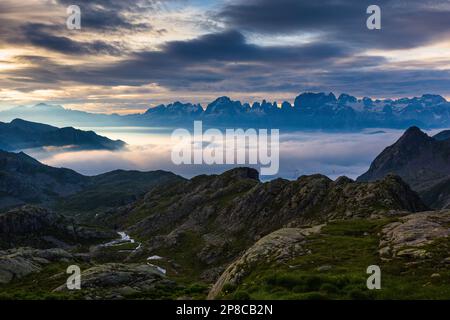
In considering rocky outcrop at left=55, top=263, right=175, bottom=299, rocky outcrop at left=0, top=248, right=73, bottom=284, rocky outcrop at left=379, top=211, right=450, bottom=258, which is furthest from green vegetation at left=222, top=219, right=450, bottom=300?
rocky outcrop at left=0, top=248, right=73, bottom=284

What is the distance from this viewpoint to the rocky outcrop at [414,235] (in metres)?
47.1

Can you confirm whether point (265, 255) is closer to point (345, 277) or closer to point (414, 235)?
point (345, 277)

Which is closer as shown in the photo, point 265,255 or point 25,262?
point 265,255

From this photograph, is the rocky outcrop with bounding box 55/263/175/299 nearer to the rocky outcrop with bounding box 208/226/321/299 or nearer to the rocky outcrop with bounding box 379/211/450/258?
the rocky outcrop with bounding box 208/226/321/299

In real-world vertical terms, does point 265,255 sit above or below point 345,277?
below

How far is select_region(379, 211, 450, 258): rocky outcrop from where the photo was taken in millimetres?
47125

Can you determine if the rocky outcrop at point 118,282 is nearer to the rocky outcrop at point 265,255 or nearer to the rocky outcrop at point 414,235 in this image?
the rocky outcrop at point 265,255

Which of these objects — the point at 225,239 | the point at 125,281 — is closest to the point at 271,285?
the point at 125,281

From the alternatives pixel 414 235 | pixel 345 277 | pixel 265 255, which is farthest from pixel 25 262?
pixel 414 235

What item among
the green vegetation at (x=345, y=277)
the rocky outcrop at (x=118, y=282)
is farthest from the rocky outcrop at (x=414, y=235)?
the rocky outcrop at (x=118, y=282)

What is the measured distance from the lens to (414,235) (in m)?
54.7

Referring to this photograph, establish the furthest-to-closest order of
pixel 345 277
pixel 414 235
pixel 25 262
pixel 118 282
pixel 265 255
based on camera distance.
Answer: pixel 25 262 < pixel 118 282 < pixel 414 235 < pixel 265 255 < pixel 345 277

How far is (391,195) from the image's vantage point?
145m
